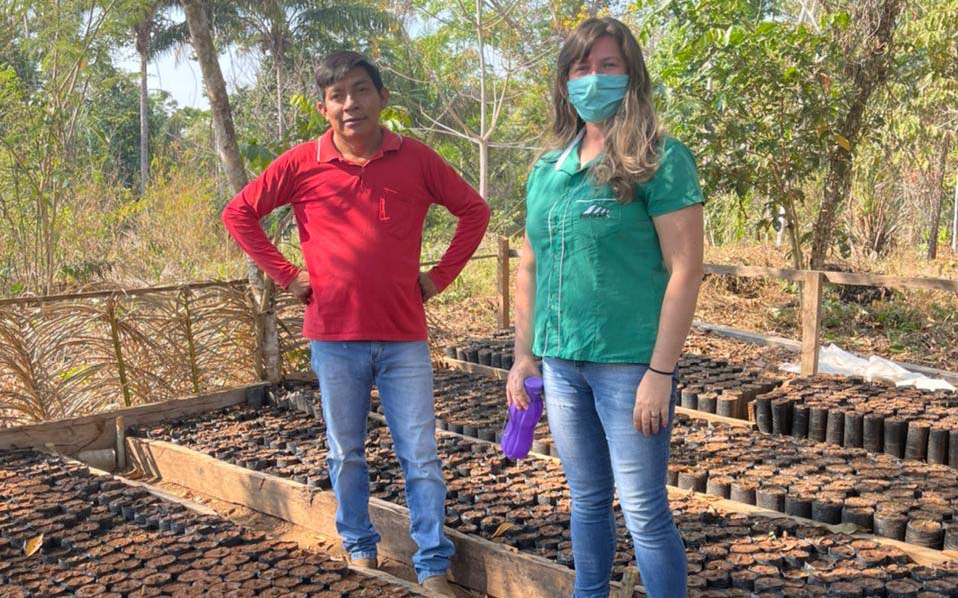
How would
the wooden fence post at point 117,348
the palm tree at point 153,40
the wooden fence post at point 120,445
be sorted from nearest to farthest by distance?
the wooden fence post at point 120,445
the wooden fence post at point 117,348
the palm tree at point 153,40

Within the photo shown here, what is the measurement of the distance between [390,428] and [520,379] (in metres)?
0.83

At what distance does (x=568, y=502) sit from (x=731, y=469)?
0.79 meters

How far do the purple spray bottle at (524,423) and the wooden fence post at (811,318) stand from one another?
3255 mm

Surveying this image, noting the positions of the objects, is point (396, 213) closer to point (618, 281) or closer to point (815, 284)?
point (618, 281)

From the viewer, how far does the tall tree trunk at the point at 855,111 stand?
287 inches

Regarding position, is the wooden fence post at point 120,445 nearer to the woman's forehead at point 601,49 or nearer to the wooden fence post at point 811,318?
the woman's forehead at point 601,49

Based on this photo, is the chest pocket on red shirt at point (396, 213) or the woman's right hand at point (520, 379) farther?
the chest pocket on red shirt at point (396, 213)

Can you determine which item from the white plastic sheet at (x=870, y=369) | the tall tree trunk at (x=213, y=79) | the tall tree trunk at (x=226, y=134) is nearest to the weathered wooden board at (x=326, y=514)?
the tall tree trunk at (x=226, y=134)

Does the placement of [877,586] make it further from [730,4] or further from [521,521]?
[730,4]

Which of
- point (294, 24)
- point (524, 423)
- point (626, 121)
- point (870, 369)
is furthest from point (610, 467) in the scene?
point (294, 24)

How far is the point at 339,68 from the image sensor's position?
110 inches

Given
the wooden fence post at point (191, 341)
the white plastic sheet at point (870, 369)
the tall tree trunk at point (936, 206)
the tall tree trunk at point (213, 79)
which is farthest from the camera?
the tall tree trunk at point (936, 206)

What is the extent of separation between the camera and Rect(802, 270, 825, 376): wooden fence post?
196 inches

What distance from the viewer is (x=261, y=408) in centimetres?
499
